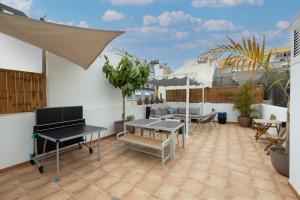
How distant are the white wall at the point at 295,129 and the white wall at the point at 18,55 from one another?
5.25 meters

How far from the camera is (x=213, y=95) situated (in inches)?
361

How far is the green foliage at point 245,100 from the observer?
7.45 metres

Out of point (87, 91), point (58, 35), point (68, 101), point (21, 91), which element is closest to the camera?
point (58, 35)

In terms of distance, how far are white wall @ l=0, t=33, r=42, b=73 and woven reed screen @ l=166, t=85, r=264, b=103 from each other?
316 inches

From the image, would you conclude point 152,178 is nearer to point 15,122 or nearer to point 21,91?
point 15,122

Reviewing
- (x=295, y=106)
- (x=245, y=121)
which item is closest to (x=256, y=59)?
(x=295, y=106)

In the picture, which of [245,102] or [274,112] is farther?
[245,102]

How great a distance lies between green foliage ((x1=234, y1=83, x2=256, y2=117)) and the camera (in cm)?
745

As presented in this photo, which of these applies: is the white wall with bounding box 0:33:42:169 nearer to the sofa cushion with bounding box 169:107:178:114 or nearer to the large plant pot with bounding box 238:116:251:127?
the sofa cushion with bounding box 169:107:178:114

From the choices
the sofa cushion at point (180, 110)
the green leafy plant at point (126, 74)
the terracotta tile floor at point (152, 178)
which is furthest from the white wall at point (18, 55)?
the sofa cushion at point (180, 110)

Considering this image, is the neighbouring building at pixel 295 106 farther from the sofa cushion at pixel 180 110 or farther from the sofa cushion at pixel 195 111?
the sofa cushion at pixel 180 110

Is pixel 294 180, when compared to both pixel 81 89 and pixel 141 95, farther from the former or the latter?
pixel 141 95

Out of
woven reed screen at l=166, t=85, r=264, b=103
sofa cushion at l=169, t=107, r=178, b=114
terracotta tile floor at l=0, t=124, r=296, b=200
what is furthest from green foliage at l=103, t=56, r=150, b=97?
woven reed screen at l=166, t=85, r=264, b=103

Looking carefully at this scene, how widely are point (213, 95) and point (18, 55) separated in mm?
8917
